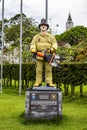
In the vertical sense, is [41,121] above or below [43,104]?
below

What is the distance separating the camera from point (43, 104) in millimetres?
8867

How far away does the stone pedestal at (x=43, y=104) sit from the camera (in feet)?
29.1

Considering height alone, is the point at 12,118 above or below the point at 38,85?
below

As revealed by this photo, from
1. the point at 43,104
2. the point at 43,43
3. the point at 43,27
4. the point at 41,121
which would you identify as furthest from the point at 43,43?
the point at 41,121

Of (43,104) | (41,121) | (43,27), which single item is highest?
(43,27)

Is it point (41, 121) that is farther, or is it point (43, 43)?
point (43, 43)

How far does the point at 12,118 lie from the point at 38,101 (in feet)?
2.77

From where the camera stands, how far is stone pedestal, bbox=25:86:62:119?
8.88 m

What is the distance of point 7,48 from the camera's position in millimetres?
31328

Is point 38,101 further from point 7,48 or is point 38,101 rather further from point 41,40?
point 7,48

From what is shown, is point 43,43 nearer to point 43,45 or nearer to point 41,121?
point 43,45

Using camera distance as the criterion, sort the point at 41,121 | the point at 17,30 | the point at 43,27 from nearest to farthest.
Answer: the point at 41,121 < the point at 43,27 < the point at 17,30

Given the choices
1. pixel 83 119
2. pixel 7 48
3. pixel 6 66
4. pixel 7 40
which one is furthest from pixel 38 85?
pixel 7 40

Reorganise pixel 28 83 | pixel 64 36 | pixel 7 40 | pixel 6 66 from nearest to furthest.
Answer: pixel 28 83 < pixel 6 66 < pixel 7 40 < pixel 64 36
